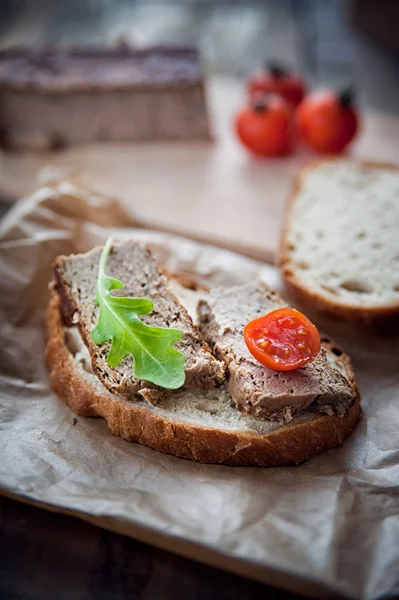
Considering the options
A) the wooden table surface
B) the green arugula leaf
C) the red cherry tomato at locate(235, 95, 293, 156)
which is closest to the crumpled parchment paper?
the wooden table surface

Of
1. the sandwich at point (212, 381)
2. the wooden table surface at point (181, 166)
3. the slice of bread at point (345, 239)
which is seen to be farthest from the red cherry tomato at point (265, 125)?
the sandwich at point (212, 381)

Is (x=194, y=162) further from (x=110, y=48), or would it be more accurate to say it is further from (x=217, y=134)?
(x=110, y=48)

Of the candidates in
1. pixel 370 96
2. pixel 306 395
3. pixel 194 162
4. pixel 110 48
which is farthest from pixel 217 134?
pixel 306 395

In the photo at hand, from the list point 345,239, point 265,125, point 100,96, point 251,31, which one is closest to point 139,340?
point 345,239

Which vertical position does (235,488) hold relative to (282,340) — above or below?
below

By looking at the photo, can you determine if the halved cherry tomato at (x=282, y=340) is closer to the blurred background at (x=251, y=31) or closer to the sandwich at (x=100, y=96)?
the sandwich at (x=100, y=96)

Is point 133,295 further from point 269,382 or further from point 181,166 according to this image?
point 181,166

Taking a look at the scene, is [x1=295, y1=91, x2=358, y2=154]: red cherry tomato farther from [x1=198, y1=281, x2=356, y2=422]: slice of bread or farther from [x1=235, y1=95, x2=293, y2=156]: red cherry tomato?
[x1=198, y1=281, x2=356, y2=422]: slice of bread
